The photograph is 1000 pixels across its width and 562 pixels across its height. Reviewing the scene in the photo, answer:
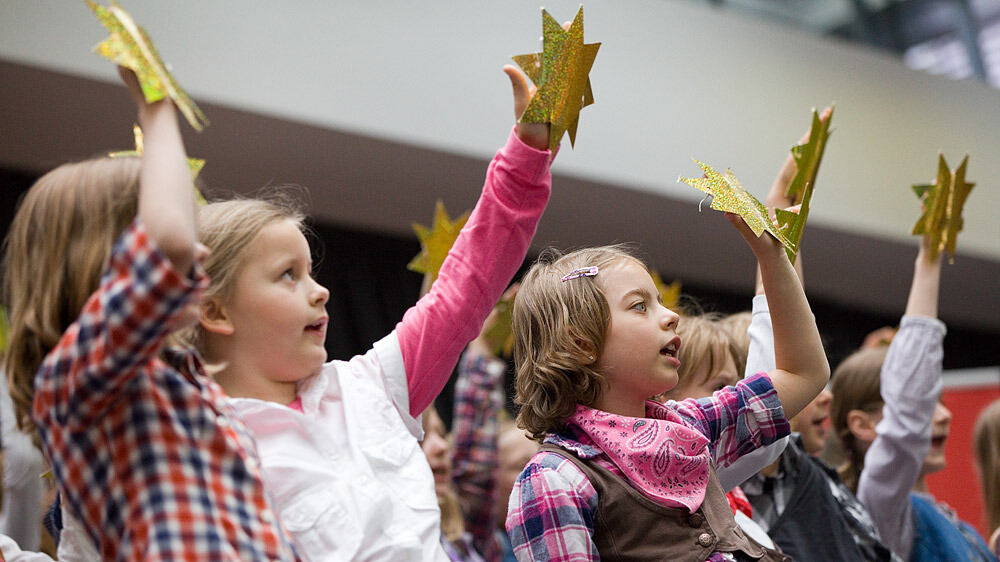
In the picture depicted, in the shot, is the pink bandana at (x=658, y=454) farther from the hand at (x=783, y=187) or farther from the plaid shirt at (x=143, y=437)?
the hand at (x=783, y=187)

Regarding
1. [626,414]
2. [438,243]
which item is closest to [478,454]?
[438,243]

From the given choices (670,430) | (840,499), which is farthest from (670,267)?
(670,430)

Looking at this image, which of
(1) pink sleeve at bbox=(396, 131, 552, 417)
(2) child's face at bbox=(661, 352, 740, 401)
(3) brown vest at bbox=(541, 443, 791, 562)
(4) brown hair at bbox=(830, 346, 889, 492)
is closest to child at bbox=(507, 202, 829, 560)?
(3) brown vest at bbox=(541, 443, 791, 562)

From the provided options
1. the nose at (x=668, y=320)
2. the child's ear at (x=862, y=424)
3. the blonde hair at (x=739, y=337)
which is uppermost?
the nose at (x=668, y=320)

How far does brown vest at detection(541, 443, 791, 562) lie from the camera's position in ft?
3.88

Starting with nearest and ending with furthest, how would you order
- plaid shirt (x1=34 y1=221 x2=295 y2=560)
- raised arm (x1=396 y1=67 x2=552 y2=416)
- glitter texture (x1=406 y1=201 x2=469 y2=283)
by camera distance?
plaid shirt (x1=34 y1=221 x2=295 y2=560), raised arm (x1=396 y1=67 x2=552 y2=416), glitter texture (x1=406 y1=201 x2=469 y2=283)

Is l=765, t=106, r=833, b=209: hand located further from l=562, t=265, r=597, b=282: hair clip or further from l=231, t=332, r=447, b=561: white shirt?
l=231, t=332, r=447, b=561: white shirt

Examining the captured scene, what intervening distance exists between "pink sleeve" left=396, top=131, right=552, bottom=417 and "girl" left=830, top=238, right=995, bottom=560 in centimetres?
97

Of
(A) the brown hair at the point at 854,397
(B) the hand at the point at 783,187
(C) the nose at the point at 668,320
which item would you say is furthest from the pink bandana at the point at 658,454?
(A) the brown hair at the point at 854,397

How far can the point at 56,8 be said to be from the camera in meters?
3.30

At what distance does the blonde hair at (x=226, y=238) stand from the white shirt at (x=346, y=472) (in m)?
0.13

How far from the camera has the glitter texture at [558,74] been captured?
133 centimetres

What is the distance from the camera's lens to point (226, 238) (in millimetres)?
1181

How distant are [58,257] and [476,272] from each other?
1.68 feet
